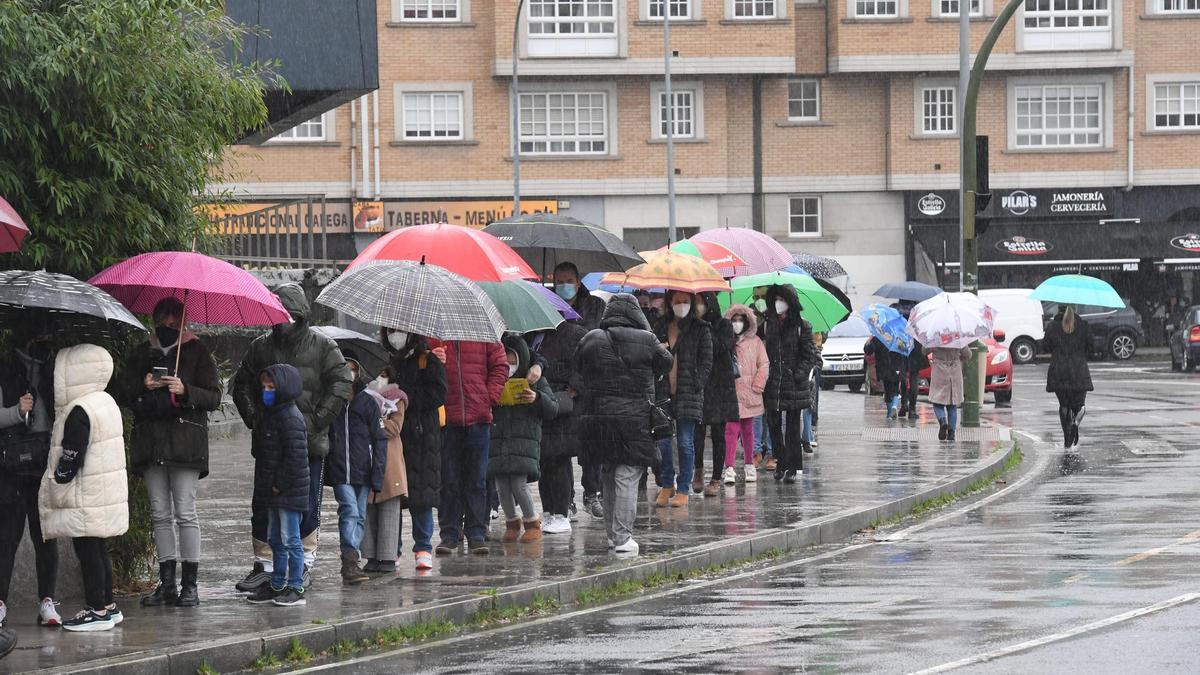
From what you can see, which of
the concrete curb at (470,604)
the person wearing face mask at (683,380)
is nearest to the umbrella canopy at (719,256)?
the person wearing face mask at (683,380)

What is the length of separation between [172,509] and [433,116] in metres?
37.9

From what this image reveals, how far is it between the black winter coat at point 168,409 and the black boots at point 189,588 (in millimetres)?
550

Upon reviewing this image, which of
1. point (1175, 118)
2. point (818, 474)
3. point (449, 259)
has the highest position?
point (1175, 118)

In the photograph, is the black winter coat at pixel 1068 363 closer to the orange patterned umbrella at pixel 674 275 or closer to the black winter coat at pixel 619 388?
the orange patterned umbrella at pixel 674 275

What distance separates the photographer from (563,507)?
14.7 metres

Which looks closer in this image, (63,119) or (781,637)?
(781,637)

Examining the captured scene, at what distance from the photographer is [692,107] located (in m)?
48.9

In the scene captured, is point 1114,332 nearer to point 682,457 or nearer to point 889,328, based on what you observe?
point 889,328

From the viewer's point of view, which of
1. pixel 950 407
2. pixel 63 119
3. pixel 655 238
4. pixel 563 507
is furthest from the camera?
pixel 655 238

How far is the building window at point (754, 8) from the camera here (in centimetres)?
4828

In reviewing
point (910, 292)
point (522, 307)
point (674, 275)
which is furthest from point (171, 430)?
point (910, 292)

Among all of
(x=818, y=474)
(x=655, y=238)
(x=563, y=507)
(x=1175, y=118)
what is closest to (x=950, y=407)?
(x=818, y=474)

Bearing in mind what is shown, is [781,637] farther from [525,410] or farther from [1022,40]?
[1022,40]

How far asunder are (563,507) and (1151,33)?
130 ft
